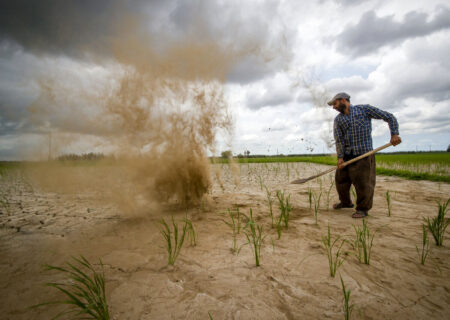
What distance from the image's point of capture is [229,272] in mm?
1917

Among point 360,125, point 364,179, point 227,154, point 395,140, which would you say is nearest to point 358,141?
point 360,125

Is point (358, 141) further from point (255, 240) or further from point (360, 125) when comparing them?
point (255, 240)

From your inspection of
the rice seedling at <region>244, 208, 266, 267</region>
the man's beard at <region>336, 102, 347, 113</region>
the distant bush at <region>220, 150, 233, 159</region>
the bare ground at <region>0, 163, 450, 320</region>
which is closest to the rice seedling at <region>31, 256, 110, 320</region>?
the bare ground at <region>0, 163, 450, 320</region>

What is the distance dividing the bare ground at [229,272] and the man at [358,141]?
1.33 ft

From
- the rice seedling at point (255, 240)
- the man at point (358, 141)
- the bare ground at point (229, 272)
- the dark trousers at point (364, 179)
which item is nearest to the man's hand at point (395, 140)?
the man at point (358, 141)

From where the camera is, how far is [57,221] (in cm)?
352

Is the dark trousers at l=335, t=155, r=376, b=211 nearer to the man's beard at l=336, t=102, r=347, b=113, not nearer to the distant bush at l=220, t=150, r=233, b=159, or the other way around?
the man's beard at l=336, t=102, r=347, b=113

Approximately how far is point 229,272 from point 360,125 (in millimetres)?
2988

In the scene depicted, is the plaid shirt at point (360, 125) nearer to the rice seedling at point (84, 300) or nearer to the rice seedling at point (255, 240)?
the rice seedling at point (255, 240)

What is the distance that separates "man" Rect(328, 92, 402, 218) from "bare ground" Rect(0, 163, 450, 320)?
1.33 ft

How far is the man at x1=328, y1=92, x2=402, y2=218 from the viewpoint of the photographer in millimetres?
3381

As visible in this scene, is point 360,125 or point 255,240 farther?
point 360,125

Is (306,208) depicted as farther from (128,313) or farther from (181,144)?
(128,313)

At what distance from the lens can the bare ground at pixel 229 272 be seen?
4.90 feet
